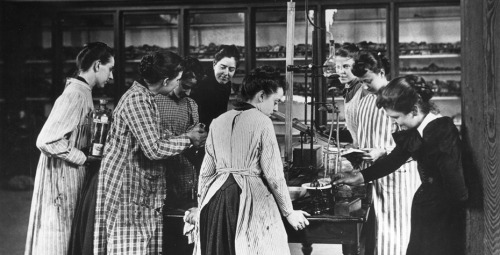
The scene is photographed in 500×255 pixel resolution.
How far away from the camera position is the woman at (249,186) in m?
2.15

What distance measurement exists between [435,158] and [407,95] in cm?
36

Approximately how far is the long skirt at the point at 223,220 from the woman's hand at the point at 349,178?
493mm

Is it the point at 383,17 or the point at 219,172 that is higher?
the point at 383,17

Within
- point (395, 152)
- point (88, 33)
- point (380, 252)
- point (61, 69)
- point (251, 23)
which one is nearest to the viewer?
point (395, 152)

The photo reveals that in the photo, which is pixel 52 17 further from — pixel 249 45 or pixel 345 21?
pixel 345 21

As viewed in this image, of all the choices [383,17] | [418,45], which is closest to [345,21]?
[383,17]

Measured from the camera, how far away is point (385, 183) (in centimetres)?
290

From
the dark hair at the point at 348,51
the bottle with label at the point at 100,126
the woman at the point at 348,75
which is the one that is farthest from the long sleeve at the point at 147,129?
the dark hair at the point at 348,51

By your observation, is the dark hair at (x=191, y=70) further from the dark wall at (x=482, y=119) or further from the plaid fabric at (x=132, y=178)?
the dark wall at (x=482, y=119)

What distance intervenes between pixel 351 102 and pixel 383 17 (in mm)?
3110

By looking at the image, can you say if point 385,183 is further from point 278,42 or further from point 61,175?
point 278,42

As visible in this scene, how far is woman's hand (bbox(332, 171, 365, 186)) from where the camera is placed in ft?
7.90

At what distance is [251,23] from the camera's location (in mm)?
5641

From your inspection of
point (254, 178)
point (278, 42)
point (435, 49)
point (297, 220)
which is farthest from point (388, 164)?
point (278, 42)
